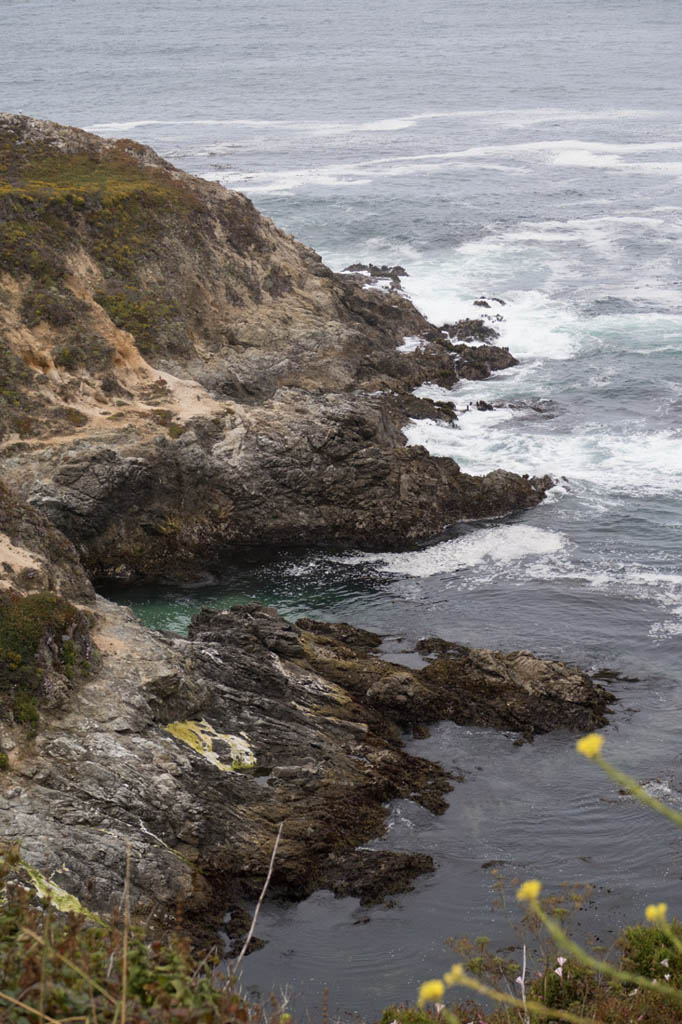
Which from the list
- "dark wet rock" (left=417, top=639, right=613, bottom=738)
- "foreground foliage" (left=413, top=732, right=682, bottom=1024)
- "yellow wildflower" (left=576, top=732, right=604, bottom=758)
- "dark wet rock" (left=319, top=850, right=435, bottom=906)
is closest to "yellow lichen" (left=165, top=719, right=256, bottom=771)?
"dark wet rock" (left=319, top=850, right=435, bottom=906)

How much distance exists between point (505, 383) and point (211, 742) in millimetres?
32388

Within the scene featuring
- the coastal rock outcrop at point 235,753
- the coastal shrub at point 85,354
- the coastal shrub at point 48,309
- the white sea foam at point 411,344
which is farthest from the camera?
the white sea foam at point 411,344

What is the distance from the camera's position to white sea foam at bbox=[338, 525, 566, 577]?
35688 millimetres

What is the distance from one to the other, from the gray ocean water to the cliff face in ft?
6.07


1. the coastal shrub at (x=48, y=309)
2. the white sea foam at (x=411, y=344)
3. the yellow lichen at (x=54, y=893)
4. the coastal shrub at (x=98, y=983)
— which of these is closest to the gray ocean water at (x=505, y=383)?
the yellow lichen at (x=54, y=893)

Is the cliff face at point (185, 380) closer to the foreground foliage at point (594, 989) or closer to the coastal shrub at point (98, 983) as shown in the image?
the foreground foliage at point (594, 989)

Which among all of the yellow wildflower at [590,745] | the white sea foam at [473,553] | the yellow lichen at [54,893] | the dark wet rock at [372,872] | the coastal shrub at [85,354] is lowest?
the dark wet rock at [372,872]

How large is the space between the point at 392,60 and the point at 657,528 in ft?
471

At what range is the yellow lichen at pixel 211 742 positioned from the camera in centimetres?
2342

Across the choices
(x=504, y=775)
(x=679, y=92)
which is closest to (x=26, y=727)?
(x=504, y=775)

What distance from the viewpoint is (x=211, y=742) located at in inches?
940

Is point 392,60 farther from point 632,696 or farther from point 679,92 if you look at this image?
point 632,696

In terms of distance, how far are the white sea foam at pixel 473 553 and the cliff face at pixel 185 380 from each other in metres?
1.05

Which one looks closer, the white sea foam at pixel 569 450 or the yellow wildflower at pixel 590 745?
the yellow wildflower at pixel 590 745
